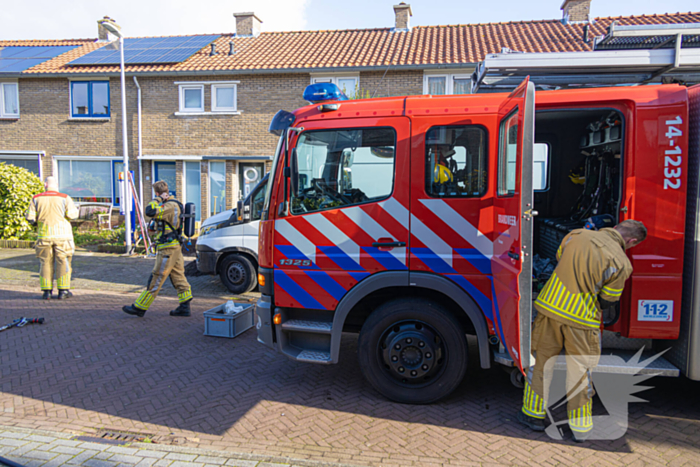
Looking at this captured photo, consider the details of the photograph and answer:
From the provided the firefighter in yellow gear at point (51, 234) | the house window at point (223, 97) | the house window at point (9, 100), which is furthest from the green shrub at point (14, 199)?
the firefighter in yellow gear at point (51, 234)

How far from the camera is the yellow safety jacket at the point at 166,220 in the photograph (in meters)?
6.52

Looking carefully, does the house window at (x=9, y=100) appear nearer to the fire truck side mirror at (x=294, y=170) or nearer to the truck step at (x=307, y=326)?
the fire truck side mirror at (x=294, y=170)

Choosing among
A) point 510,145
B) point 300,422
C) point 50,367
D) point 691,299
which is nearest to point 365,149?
point 510,145

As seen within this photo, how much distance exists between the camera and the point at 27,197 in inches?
513

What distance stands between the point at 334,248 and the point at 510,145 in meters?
1.69

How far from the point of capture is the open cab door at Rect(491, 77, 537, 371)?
3.07 meters

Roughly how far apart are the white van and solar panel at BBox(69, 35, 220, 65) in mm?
10746

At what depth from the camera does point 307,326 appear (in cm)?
420

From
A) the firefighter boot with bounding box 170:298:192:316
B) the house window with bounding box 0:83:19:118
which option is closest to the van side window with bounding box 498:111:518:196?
the firefighter boot with bounding box 170:298:192:316

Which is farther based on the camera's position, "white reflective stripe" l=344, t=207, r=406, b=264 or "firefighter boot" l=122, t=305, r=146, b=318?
"firefighter boot" l=122, t=305, r=146, b=318

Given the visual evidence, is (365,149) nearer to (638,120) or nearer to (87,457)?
(638,120)

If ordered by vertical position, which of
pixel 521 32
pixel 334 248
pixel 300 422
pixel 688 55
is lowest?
pixel 300 422

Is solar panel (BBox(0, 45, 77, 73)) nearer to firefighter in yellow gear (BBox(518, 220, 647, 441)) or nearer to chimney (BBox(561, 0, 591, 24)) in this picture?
chimney (BBox(561, 0, 591, 24))

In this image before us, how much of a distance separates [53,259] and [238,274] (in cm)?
305
